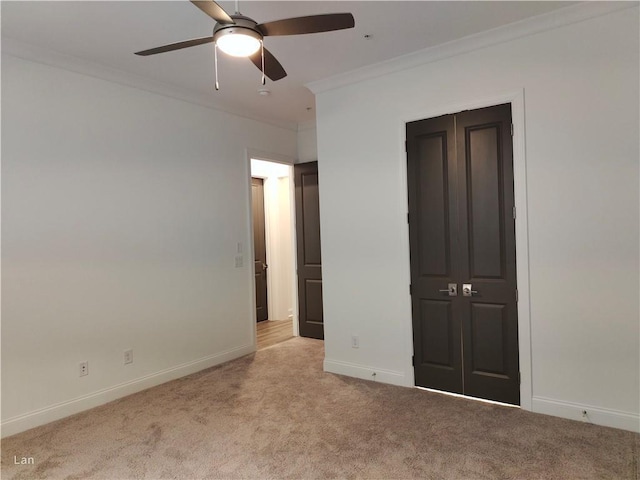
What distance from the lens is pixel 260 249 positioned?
646cm

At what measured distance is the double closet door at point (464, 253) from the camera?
3061 millimetres

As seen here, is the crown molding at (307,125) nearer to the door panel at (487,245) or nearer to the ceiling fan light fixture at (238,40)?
the door panel at (487,245)

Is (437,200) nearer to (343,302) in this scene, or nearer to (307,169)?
(343,302)

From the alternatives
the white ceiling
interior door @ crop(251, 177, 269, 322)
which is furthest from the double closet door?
interior door @ crop(251, 177, 269, 322)

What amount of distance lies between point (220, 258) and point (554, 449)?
3.28m

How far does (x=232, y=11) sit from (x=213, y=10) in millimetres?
974

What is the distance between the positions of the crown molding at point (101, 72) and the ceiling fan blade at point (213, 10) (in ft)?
6.49

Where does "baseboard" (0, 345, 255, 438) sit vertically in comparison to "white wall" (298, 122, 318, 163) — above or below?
below

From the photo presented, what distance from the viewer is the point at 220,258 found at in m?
4.39

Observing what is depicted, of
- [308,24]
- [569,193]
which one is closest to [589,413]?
[569,193]

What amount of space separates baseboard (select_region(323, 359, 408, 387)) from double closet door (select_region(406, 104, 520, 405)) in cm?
17

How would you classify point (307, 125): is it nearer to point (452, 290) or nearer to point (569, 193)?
point (452, 290)

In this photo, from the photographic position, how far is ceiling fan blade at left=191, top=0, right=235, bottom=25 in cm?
167

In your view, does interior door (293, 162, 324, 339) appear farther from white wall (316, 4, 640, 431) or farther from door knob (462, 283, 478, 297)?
door knob (462, 283, 478, 297)
